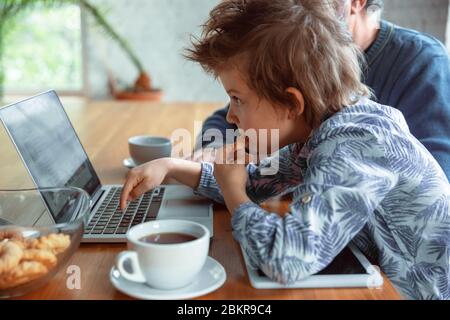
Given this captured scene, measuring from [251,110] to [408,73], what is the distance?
62 centimetres

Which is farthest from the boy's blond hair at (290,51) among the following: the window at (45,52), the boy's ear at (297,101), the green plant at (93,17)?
the window at (45,52)

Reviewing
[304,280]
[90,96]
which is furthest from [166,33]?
[304,280]

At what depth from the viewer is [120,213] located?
0.97 m

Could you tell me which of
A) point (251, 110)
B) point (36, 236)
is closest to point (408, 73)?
point (251, 110)

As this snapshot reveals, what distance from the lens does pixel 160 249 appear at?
64cm

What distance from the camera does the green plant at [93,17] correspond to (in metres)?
3.33

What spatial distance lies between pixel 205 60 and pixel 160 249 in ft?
1.33

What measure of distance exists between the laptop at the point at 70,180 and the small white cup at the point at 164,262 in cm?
19

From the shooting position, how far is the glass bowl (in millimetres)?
657

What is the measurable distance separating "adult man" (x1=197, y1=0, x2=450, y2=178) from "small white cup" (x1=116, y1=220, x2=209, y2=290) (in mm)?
719

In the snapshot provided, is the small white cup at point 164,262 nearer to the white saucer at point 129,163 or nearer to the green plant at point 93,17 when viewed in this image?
the white saucer at point 129,163

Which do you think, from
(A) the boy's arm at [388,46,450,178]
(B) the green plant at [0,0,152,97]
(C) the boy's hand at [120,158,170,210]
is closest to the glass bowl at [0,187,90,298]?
(C) the boy's hand at [120,158,170,210]

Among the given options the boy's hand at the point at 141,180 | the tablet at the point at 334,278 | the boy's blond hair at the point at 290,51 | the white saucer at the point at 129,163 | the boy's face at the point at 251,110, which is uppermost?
the boy's blond hair at the point at 290,51

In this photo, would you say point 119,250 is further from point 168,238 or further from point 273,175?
point 273,175
